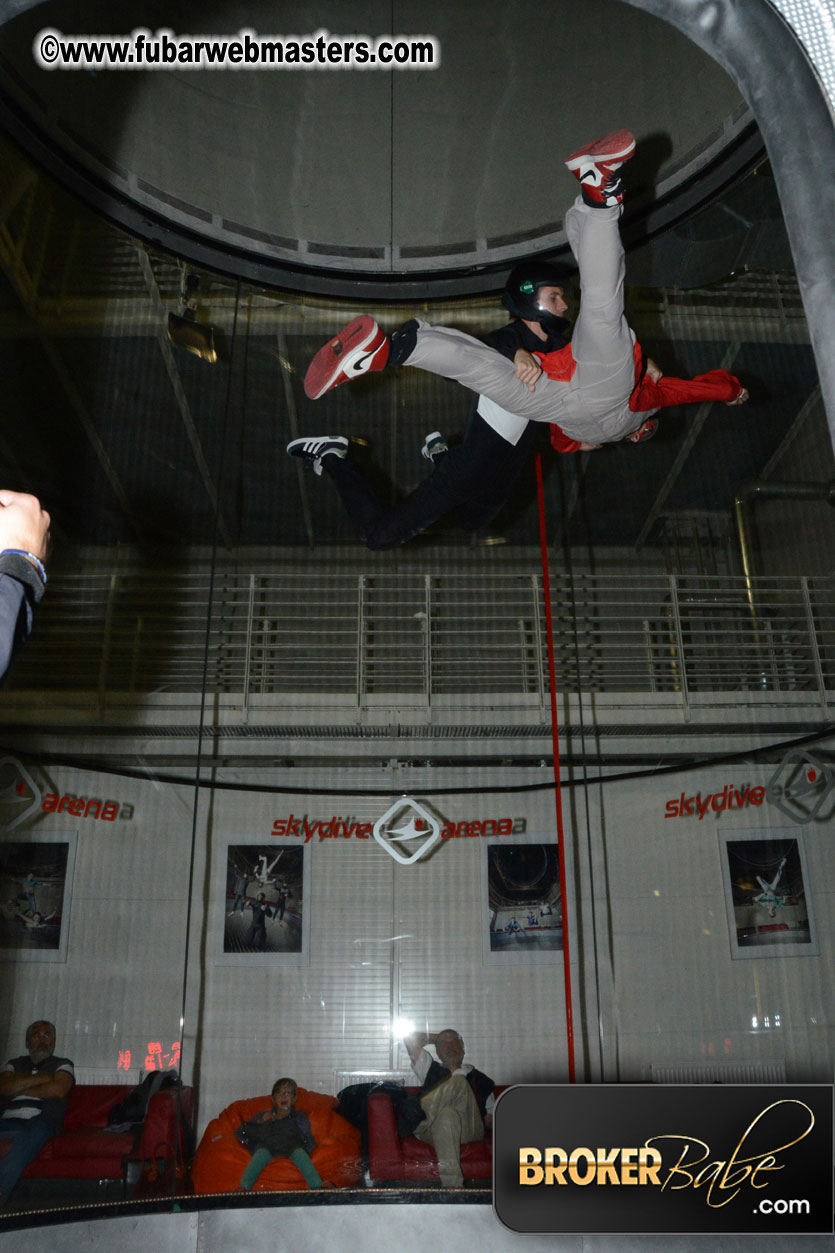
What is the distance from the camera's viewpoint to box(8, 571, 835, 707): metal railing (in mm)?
2814

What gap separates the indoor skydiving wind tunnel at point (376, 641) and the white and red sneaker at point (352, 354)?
1097 millimetres

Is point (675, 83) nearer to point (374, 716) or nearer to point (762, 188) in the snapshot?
point (762, 188)

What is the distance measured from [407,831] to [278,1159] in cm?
96

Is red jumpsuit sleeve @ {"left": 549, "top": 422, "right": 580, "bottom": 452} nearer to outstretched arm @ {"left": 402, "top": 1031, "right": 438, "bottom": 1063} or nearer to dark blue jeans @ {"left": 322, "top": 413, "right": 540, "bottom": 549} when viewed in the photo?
dark blue jeans @ {"left": 322, "top": 413, "right": 540, "bottom": 549}

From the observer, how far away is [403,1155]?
239 centimetres

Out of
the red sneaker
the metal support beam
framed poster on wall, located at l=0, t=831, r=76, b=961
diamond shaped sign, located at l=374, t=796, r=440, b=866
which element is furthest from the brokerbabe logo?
the metal support beam

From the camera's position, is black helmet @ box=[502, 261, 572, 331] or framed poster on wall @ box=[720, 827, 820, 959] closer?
black helmet @ box=[502, 261, 572, 331]

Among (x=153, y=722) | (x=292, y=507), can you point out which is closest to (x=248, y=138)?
(x=292, y=507)

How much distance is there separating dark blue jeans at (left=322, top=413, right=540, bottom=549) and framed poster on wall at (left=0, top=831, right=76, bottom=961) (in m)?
1.32

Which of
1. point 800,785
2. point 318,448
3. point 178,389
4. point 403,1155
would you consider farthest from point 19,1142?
point 800,785

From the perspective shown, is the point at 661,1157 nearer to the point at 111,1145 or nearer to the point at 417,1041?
the point at 417,1041

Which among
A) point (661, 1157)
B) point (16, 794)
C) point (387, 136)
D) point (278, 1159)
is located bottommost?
point (278, 1159)

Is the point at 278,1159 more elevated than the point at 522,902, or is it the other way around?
the point at 522,902

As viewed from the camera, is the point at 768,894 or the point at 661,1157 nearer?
the point at 661,1157
